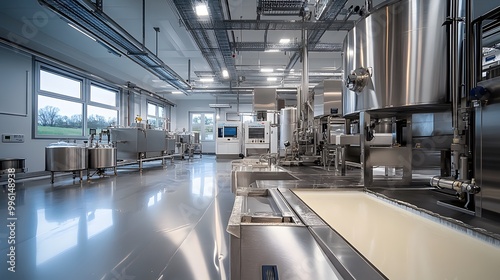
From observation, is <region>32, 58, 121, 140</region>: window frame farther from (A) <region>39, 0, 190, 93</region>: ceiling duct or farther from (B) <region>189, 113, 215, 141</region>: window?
(B) <region>189, 113, 215, 141</region>: window

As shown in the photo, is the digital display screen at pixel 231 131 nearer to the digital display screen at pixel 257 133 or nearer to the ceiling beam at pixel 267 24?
the digital display screen at pixel 257 133

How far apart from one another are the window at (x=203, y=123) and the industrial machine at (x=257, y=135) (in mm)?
3952

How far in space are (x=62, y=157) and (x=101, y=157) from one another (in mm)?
601

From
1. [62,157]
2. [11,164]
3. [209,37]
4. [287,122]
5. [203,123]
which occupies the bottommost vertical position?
[11,164]

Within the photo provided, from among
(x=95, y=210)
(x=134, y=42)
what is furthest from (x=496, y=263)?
(x=134, y=42)

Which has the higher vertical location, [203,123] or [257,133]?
[203,123]

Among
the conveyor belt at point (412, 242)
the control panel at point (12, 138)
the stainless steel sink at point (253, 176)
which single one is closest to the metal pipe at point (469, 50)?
the conveyor belt at point (412, 242)

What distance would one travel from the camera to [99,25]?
122 inches

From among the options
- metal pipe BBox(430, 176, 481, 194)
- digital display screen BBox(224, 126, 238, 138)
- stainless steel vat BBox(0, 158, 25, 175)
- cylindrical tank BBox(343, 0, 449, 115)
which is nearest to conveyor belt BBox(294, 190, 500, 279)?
metal pipe BBox(430, 176, 481, 194)

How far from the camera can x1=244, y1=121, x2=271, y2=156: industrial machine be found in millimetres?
6828

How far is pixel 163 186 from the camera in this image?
326 cm

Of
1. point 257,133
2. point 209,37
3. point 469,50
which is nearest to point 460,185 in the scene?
point 469,50

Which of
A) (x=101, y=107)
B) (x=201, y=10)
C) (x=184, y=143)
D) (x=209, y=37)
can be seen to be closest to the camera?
(x=201, y=10)

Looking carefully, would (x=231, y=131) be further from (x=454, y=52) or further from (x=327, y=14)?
(x=454, y=52)
